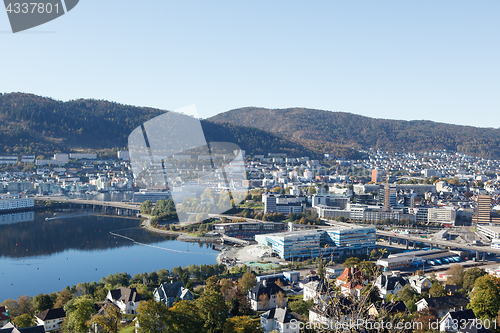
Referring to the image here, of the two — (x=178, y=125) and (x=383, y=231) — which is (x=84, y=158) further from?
(x=178, y=125)

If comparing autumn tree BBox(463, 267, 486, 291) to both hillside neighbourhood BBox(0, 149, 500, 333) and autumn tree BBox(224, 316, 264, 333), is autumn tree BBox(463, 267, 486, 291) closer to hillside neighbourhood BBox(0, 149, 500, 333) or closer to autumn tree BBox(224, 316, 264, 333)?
hillside neighbourhood BBox(0, 149, 500, 333)

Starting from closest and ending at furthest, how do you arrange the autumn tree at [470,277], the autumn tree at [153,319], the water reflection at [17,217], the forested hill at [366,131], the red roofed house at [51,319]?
1. the autumn tree at [153,319]
2. the red roofed house at [51,319]
3. the autumn tree at [470,277]
4. the water reflection at [17,217]
5. the forested hill at [366,131]

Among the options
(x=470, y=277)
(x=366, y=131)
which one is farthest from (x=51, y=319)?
(x=366, y=131)

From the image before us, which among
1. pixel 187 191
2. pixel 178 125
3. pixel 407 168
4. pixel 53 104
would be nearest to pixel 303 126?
pixel 407 168

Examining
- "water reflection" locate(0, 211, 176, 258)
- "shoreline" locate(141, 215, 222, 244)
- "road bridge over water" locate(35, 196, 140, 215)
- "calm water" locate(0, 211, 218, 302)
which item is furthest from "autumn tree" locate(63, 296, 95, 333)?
"road bridge over water" locate(35, 196, 140, 215)

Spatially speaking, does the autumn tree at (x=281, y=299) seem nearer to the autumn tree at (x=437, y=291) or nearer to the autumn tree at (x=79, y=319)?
the autumn tree at (x=437, y=291)

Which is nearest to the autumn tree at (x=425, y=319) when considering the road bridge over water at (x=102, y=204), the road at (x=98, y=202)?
the road bridge over water at (x=102, y=204)
